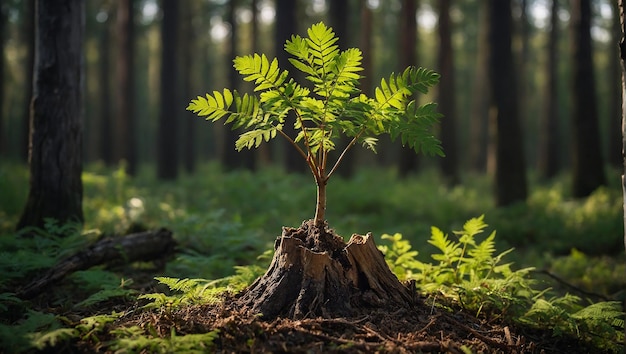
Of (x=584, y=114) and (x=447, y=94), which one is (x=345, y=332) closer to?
(x=584, y=114)

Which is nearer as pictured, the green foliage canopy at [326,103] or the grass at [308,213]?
the green foliage canopy at [326,103]

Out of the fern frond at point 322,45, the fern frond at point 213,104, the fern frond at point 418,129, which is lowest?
the fern frond at point 418,129

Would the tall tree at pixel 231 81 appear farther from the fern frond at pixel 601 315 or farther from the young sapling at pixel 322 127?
the fern frond at pixel 601 315

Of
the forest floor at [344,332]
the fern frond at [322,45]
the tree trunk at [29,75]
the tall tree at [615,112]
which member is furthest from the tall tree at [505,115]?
the tall tree at [615,112]

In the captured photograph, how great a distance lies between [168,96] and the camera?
17.3m

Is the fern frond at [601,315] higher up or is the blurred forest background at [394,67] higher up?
the blurred forest background at [394,67]

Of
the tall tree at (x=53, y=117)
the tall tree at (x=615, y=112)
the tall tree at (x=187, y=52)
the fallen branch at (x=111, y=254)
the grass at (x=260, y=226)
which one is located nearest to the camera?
the fallen branch at (x=111, y=254)

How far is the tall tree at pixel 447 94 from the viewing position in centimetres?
1850

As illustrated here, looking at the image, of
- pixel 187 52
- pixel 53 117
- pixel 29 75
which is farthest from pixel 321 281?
pixel 187 52

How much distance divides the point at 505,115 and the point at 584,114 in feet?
9.33

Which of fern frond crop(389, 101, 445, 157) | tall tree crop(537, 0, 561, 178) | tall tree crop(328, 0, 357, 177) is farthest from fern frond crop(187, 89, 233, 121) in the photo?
tall tree crop(537, 0, 561, 178)

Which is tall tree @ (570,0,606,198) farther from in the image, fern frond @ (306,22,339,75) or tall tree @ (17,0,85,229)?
tall tree @ (17,0,85,229)

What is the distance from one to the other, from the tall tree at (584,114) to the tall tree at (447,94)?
5.04 m

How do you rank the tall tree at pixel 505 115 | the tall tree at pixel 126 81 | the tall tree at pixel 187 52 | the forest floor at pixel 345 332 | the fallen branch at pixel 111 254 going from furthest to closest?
1. the tall tree at pixel 187 52
2. the tall tree at pixel 126 81
3. the tall tree at pixel 505 115
4. the fallen branch at pixel 111 254
5. the forest floor at pixel 345 332
